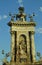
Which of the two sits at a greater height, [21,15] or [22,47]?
[21,15]

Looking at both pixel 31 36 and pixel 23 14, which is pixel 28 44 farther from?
pixel 23 14

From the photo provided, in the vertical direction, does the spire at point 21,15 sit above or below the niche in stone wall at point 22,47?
above

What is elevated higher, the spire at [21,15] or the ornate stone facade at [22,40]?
the spire at [21,15]

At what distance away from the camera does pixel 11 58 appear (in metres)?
75.6

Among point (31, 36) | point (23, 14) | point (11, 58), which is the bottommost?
point (11, 58)

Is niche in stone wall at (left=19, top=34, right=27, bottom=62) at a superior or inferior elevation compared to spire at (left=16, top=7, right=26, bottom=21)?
inferior

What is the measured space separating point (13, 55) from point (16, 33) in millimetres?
5338

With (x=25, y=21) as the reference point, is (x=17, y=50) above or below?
below

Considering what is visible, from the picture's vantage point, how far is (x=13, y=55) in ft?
250

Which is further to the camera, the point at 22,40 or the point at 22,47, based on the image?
the point at 22,40

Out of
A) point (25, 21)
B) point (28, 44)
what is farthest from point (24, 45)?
point (25, 21)

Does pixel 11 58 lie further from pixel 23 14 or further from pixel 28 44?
pixel 23 14

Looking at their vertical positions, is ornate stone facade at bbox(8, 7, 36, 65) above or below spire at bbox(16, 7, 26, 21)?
below

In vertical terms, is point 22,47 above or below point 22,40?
below
